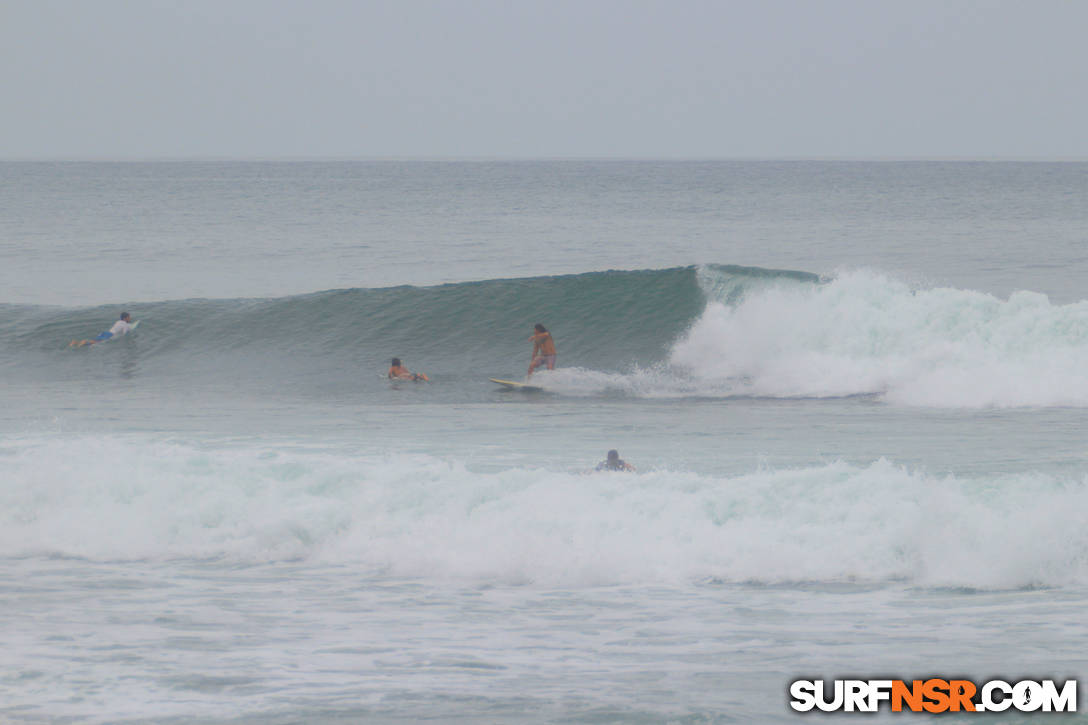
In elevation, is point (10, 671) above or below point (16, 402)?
below

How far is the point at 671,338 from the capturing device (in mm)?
21438

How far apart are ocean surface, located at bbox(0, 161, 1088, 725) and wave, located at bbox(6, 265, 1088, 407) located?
0.09 meters

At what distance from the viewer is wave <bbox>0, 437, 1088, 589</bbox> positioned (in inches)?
337

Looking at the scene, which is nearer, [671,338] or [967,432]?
[967,432]

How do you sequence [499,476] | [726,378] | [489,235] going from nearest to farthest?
[499,476] → [726,378] → [489,235]

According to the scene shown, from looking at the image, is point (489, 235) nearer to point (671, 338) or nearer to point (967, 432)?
point (671, 338)

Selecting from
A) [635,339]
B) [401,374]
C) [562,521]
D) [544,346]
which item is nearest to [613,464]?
[562,521]

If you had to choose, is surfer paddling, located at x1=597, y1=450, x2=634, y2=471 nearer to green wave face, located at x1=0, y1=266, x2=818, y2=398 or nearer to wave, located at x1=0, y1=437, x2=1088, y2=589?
wave, located at x1=0, y1=437, x2=1088, y2=589

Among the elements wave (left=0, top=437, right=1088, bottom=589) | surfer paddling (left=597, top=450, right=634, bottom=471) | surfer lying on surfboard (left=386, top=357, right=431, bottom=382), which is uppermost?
surfer lying on surfboard (left=386, top=357, right=431, bottom=382)

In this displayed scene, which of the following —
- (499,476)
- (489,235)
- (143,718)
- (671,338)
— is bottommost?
(143,718)

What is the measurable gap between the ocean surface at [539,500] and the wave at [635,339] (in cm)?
9

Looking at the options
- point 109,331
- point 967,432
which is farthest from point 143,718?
point 109,331

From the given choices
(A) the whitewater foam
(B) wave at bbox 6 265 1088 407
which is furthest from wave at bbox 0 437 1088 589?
(A) the whitewater foam

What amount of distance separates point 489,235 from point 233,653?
39751 millimetres
